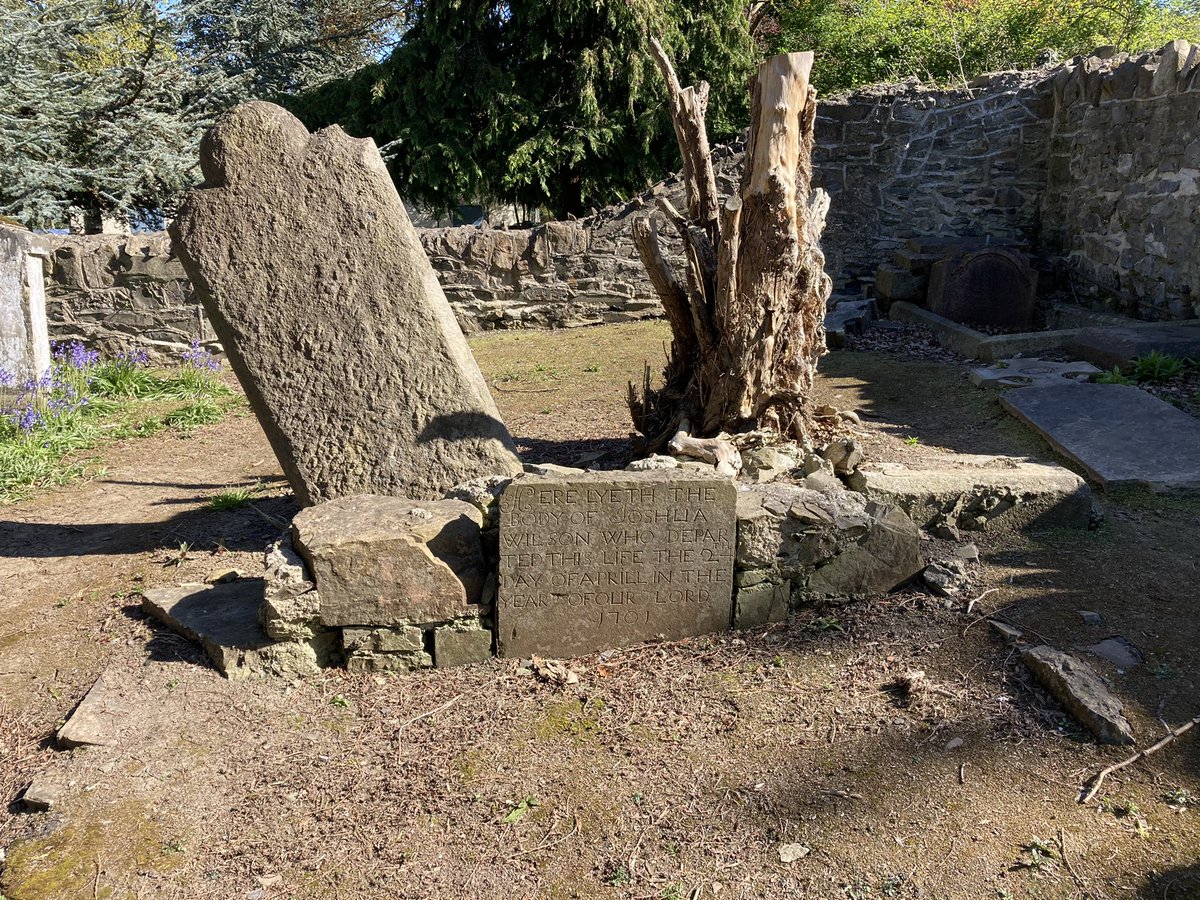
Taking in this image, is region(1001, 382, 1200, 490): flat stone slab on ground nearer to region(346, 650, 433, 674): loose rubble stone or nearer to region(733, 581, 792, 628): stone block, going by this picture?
region(733, 581, 792, 628): stone block

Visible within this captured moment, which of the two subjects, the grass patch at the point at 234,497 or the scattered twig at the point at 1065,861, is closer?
the scattered twig at the point at 1065,861

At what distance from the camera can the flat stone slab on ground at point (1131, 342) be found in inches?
248

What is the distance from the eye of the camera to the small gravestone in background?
871 centimetres

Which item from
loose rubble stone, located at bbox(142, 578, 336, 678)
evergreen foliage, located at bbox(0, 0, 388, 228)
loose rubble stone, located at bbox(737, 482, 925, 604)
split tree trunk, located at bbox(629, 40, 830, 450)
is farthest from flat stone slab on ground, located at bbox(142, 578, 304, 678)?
evergreen foliage, located at bbox(0, 0, 388, 228)

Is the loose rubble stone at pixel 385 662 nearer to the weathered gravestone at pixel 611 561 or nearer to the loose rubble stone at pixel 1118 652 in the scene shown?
the weathered gravestone at pixel 611 561

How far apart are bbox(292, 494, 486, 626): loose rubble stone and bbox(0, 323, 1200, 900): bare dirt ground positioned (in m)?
0.24

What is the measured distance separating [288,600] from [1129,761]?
263 cm

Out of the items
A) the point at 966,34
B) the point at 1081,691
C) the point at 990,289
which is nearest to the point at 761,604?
the point at 1081,691

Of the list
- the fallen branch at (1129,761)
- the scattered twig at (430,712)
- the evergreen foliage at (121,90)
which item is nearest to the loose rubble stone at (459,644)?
the scattered twig at (430,712)

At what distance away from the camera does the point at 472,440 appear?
409cm

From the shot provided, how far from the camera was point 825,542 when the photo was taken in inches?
137

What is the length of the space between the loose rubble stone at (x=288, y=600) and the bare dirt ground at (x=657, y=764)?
0.20 metres

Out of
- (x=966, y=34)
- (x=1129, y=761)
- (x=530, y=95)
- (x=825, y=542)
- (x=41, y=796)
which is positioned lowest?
(x=41, y=796)

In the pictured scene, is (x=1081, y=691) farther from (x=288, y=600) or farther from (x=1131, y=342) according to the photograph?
(x=1131, y=342)
